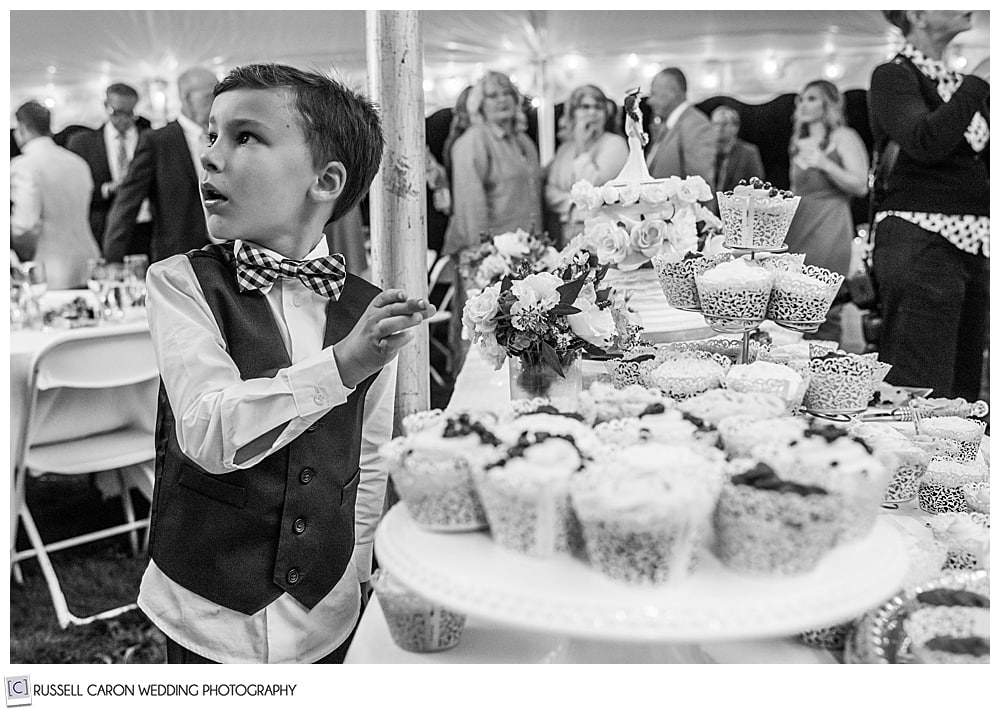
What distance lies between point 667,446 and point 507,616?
9.1 inches

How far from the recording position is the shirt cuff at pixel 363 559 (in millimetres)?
1474

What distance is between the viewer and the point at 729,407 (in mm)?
1080

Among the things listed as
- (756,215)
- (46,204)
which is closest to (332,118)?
(756,215)

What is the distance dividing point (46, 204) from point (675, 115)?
2664 millimetres

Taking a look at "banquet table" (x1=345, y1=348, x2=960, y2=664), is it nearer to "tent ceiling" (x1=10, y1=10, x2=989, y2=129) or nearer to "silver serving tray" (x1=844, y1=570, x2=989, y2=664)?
"silver serving tray" (x1=844, y1=570, x2=989, y2=664)

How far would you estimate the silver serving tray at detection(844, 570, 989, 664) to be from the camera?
0.96 meters

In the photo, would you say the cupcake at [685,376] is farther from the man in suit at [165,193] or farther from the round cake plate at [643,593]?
the man in suit at [165,193]

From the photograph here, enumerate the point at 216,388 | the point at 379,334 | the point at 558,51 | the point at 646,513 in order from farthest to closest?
1. the point at 558,51
2. the point at 216,388
3. the point at 379,334
4. the point at 646,513

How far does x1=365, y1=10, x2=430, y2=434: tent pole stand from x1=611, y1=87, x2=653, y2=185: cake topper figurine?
409mm

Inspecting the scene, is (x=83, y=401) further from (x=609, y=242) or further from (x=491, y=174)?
(x=491, y=174)

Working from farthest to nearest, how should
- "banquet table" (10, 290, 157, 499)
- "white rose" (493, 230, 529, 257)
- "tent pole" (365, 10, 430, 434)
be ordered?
"white rose" (493, 230, 529, 257) → "banquet table" (10, 290, 157, 499) → "tent pole" (365, 10, 430, 434)

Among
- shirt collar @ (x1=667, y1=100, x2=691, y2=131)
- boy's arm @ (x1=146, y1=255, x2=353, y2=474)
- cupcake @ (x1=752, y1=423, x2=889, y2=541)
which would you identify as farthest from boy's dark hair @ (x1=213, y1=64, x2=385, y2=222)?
shirt collar @ (x1=667, y1=100, x2=691, y2=131)

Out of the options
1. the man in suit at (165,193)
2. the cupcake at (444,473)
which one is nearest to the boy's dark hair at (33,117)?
the man in suit at (165,193)
